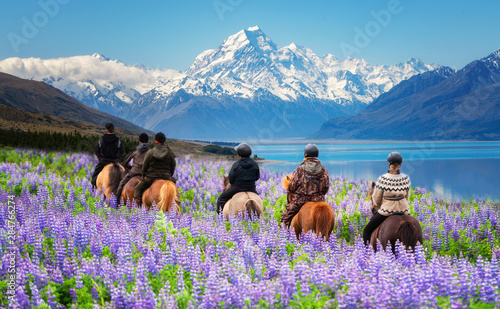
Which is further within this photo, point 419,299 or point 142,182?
point 142,182

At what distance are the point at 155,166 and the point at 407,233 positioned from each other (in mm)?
8268

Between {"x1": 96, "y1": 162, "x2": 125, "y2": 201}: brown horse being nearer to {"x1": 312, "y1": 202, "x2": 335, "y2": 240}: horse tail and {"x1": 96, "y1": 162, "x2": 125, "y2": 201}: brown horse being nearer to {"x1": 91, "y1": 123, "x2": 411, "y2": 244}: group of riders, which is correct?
{"x1": 91, "y1": 123, "x2": 411, "y2": 244}: group of riders

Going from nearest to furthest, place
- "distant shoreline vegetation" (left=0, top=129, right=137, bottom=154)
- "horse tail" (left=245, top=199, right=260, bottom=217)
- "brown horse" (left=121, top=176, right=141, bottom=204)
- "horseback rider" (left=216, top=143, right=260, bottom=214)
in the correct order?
"horse tail" (left=245, top=199, right=260, bottom=217), "horseback rider" (left=216, top=143, right=260, bottom=214), "brown horse" (left=121, top=176, right=141, bottom=204), "distant shoreline vegetation" (left=0, top=129, right=137, bottom=154)

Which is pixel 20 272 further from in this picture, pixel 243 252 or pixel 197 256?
pixel 243 252

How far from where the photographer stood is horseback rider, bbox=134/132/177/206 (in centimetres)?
1385

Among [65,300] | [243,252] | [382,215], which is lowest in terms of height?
[65,300]

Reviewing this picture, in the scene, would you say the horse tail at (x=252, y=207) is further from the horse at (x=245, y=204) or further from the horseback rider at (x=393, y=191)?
the horseback rider at (x=393, y=191)

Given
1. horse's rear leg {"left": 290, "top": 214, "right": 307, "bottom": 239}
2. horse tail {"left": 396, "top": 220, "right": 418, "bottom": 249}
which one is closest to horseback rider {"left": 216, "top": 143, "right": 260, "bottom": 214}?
horse's rear leg {"left": 290, "top": 214, "right": 307, "bottom": 239}

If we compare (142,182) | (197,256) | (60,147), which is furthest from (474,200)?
(60,147)

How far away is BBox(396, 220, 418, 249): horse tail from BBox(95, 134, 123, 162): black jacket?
11248 mm

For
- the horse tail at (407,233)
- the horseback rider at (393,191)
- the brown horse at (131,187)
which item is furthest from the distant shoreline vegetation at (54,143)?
the horse tail at (407,233)

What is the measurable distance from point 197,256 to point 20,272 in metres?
2.52

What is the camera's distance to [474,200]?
21.1 meters

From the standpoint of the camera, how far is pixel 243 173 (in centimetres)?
1259
